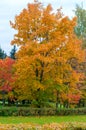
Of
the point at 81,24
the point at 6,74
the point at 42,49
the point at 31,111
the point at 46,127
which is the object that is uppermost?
the point at 81,24

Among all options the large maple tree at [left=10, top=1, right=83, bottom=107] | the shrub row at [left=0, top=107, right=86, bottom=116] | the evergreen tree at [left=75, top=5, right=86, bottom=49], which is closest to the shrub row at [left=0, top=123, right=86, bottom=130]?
the shrub row at [left=0, top=107, right=86, bottom=116]

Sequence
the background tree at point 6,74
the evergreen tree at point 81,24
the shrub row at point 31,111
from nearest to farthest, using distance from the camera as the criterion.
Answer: the shrub row at point 31,111, the background tree at point 6,74, the evergreen tree at point 81,24

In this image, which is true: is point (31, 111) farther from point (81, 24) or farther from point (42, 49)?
point (81, 24)

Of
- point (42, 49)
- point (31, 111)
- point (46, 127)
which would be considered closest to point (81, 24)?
point (42, 49)

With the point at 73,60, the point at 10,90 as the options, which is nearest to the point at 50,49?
the point at 73,60

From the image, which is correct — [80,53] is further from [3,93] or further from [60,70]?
[3,93]

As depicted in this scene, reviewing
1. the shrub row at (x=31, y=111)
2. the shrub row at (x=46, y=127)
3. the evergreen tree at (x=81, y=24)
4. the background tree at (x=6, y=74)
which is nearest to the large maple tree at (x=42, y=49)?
the shrub row at (x=31, y=111)

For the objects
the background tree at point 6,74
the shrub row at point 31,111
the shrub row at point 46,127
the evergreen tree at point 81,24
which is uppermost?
the evergreen tree at point 81,24

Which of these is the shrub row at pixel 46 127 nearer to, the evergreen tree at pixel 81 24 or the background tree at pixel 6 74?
the background tree at pixel 6 74

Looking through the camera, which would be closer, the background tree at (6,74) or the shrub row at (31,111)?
the shrub row at (31,111)

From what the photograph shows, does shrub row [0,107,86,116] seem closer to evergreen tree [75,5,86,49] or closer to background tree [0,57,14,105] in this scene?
background tree [0,57,14,105]

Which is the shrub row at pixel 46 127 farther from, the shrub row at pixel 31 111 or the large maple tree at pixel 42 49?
the large maple tree at pixel 42 49

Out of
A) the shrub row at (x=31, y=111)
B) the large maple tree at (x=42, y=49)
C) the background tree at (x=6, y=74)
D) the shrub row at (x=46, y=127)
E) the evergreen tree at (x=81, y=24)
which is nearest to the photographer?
the shrub row at (x=46, y=127)

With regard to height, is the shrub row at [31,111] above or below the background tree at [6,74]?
below
